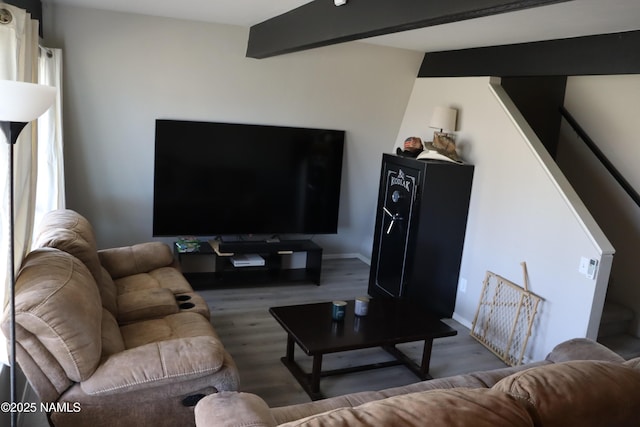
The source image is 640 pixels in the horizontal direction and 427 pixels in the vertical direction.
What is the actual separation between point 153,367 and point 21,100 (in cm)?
125

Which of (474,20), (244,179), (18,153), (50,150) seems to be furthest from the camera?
(244,179)

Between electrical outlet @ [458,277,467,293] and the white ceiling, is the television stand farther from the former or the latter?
the white ceiling

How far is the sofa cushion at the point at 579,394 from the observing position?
1631 millimetres

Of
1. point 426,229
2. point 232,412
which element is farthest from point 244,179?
point 232,412

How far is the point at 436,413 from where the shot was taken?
146 centimetres

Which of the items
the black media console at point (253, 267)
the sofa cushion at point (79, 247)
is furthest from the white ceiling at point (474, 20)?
the black media console at point (253, 267)

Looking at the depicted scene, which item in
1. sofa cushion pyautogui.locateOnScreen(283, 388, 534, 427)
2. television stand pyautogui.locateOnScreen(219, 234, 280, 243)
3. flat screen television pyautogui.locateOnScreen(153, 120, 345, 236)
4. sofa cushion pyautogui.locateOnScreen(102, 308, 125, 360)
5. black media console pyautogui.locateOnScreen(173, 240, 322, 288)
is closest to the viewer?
sofa cushion pyautogui.locateOnScreen(283, 388, 534, 427)

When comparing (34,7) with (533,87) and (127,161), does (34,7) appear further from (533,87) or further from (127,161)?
(533,87)

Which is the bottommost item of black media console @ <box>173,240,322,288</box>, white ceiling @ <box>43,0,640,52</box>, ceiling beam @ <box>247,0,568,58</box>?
black media console @ <box>173,240,322,288</box>

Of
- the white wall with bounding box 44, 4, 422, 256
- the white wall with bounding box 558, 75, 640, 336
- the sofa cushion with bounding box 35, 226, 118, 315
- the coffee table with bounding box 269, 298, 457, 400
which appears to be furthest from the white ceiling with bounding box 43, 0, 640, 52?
the coffee table with bounding box 269, 298, 457, 400

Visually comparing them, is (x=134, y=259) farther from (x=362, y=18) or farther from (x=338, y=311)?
(x=362, y=18)

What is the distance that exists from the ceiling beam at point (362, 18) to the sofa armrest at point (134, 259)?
1834 millimetres

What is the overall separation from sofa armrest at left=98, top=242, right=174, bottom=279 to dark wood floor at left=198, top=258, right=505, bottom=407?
72 cm

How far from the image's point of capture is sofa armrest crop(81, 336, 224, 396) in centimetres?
228
